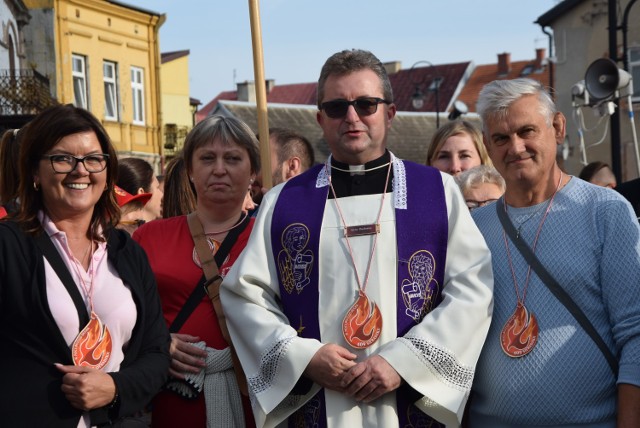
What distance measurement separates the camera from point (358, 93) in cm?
388

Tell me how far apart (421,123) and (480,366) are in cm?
2906

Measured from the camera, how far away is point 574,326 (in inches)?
145

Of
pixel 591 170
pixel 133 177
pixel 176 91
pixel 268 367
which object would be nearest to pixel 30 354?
pixel 268 367

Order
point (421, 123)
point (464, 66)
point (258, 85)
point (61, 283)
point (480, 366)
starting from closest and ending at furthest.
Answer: point (61, 283)
point (480, 366)
point (258, 85)
point (421, 123)
point (464, 66)

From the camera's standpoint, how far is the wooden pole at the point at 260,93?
Answer: 4.61 metres

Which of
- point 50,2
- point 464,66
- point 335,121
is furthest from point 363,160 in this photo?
point 464,66

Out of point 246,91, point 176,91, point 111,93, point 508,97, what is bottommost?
point 508,97

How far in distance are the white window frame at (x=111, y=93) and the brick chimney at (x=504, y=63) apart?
29.2m

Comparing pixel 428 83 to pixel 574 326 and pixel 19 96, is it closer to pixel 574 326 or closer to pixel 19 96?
pixel 19 96

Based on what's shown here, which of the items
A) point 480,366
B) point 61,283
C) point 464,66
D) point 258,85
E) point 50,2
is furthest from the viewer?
point 464,66

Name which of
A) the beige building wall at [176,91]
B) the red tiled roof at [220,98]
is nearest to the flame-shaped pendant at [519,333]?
the beige building wall at [176,91]

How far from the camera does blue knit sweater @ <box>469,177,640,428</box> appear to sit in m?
3.63

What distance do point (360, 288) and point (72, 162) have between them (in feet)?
3.91

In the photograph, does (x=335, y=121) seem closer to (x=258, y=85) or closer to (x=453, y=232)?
(x=453, y=232)
